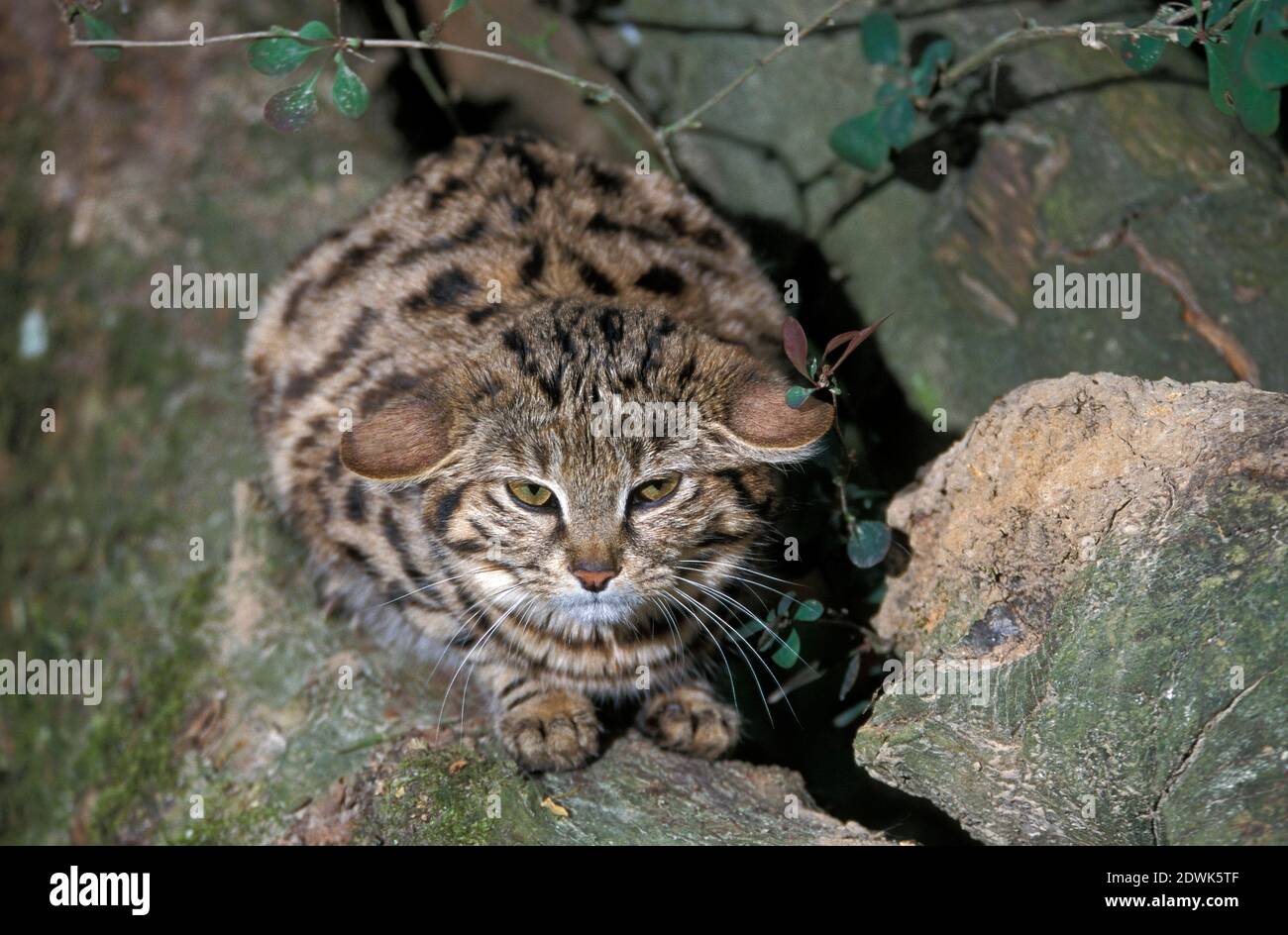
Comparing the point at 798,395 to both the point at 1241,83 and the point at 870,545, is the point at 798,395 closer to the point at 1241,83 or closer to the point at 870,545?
the point at 870,545

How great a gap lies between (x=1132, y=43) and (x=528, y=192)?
2.17 m

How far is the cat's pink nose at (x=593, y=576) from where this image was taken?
3.38 m

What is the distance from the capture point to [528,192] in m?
4.51

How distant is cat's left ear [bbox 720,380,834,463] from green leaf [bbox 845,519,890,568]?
0.40 meters

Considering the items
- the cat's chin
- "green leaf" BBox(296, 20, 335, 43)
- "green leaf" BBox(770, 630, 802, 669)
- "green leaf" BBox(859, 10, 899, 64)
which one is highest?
"green leaf" BBox(859, 10, 899, 64)

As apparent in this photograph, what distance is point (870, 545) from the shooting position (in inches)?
145

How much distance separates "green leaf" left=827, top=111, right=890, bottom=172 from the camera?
15.3 feet

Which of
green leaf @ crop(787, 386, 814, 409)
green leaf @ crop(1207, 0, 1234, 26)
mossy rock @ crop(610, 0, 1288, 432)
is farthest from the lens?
mossy rock @ crop(610, 0, 1288, 432)

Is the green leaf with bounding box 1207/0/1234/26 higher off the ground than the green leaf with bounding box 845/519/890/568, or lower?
higher

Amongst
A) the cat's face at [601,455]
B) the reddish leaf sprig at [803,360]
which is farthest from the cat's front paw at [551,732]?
the reddish leaf sprig at [803,360]

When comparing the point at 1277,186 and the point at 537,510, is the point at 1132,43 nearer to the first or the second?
the point at 1277,186

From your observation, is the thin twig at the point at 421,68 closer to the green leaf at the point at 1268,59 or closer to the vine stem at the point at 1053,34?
the vine stem at the point at 1053,34

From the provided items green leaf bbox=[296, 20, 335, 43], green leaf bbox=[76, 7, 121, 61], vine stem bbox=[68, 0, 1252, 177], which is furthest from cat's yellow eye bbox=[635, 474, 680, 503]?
green leaf bbox=[76, 7, 121, 61]

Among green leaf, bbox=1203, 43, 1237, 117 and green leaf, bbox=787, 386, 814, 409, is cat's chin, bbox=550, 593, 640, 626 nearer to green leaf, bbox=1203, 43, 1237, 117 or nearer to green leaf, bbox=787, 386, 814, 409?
green leaf, bbox=787, 386, 814, 409
